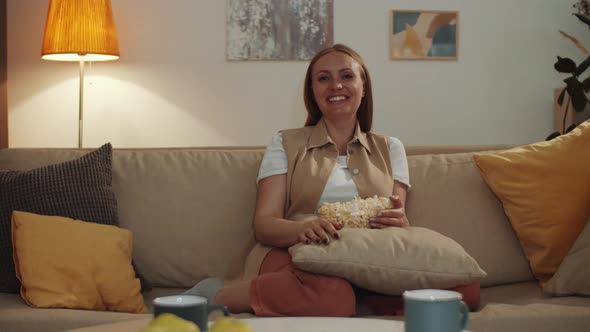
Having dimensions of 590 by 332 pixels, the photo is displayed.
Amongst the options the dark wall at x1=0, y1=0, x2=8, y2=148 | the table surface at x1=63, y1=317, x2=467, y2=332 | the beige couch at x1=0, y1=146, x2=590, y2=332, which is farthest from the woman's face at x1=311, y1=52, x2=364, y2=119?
the dark wall at x1=0, y1=0, x2=8, y2=148

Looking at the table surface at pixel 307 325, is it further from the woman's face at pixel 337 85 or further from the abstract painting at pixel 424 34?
the abstract painting at pixel 424 34

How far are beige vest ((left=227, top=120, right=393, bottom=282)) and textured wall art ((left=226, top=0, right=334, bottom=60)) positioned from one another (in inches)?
70.3

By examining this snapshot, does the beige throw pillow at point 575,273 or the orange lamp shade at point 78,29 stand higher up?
the orange lamp shade at point 78,29

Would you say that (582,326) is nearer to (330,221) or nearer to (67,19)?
(330,221)

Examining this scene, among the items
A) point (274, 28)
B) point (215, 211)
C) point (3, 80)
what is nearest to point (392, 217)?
point (215, 211)

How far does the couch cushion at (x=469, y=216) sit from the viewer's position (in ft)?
7.80

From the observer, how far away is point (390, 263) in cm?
191

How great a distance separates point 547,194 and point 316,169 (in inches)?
26.3

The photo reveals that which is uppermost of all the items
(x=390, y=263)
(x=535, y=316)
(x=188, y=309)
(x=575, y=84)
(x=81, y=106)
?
(x=575, y=84)

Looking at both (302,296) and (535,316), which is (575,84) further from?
(302,296)

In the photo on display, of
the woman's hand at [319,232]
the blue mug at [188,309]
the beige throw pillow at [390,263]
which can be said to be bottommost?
the beige throw pillow at [390,263]

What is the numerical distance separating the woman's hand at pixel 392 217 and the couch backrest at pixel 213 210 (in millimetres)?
152

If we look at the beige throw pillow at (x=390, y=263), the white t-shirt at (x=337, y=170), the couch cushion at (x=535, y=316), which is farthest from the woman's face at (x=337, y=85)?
the couch cushion at (x=535, y=316)

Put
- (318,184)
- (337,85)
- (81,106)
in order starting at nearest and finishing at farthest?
(318,184)
(337,85)
(81,106)
